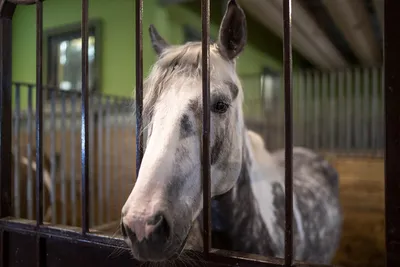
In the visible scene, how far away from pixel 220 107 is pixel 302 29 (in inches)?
120

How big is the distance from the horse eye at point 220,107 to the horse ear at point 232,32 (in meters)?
0.17

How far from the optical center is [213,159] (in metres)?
0.86

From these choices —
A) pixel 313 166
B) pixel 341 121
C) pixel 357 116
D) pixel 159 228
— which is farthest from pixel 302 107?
pixel 159 228

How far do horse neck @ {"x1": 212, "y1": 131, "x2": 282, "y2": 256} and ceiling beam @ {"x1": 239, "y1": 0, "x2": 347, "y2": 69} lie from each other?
1982 mm

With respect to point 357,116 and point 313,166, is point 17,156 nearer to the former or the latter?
point 313,166

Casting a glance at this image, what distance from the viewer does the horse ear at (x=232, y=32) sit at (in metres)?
0.83

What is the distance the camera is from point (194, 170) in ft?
2.42

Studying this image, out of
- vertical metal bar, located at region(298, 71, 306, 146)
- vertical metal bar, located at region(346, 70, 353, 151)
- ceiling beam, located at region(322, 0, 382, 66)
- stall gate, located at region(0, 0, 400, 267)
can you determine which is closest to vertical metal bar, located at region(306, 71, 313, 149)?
Result: vertical metal bar, located at region(298, 71, 306, 146)

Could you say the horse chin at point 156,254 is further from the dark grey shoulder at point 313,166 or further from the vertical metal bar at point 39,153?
the dark grey shoulder at point 313,166

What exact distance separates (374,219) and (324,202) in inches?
24.0

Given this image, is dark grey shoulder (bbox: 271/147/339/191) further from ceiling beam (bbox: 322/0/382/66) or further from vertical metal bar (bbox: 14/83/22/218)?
vertical metal bar (bbox: 14/83/22/218)

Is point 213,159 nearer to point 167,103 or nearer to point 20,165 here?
point 167,103

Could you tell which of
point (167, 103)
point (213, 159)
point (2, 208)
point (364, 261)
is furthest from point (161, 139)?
point (364, 261)

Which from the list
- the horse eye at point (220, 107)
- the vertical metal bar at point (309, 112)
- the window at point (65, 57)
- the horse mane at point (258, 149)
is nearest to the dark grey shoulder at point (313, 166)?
the horse mane at point (258, 149)
